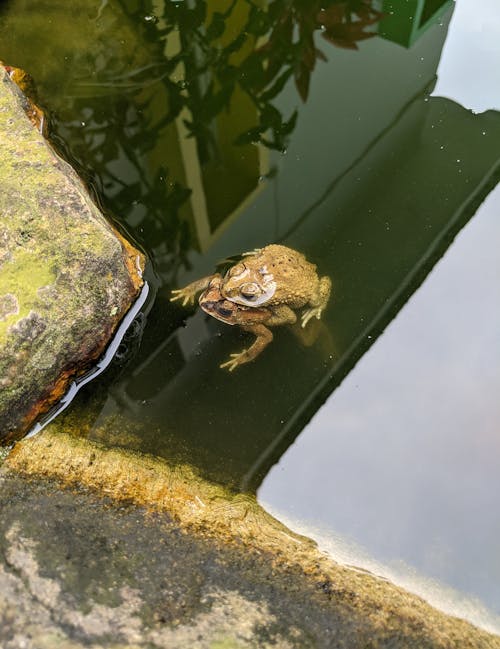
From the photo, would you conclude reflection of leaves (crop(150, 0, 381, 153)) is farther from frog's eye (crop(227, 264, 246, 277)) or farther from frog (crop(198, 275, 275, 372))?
frog (crop(198, 275, 275, 372))

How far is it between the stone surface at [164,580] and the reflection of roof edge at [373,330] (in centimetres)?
46

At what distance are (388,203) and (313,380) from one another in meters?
1.50

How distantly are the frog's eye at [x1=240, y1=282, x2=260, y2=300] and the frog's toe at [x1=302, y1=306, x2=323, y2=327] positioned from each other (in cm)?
39

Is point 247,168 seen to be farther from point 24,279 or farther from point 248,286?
point 24,279

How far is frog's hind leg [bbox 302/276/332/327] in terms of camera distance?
3455 mm

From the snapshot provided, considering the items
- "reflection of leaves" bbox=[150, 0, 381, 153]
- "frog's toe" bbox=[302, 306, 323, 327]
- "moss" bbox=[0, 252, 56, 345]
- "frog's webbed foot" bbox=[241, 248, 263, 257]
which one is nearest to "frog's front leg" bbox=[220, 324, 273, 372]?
"frog's toe" bbox=[302, 306, 323, 327]

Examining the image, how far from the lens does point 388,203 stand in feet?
12.8

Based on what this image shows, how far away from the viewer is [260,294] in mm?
3309

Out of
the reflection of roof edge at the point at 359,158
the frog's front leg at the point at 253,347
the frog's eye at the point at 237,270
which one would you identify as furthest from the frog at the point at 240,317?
the reflection of roof edge at the point at 359,158

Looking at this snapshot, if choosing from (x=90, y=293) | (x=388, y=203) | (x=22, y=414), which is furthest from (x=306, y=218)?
(x=22, y=414)

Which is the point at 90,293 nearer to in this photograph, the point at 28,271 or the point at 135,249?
the point at 28,271

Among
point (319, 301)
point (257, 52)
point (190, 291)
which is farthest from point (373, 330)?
point (257, 52)

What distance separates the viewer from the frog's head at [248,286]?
128 inches

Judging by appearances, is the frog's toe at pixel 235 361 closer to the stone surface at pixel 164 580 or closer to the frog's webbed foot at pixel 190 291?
the frog's webbed foot at pixel 190 291
